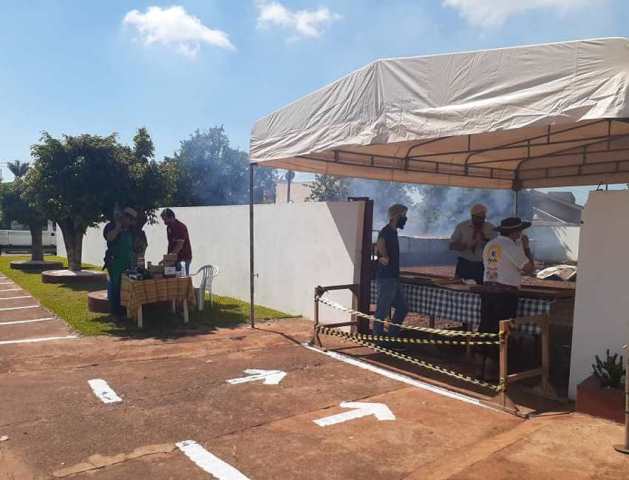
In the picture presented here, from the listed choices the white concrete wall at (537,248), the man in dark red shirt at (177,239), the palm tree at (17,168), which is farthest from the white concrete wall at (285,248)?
the palm tree at (17,168)

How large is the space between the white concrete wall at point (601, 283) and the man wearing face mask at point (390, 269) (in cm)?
224

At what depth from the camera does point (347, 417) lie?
176 inches

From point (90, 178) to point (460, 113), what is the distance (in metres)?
8.02

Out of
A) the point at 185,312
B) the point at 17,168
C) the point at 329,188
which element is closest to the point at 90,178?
the point at 185,312

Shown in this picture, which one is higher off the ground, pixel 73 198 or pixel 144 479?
pixel 73 198

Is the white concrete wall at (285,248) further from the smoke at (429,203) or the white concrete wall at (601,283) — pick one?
the smoke at (429,203)

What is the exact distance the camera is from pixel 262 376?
18.5ft

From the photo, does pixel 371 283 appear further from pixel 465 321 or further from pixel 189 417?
pixel 189 417

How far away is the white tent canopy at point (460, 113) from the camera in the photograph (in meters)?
3.81

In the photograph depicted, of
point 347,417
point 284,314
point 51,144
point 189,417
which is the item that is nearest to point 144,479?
point 189,417

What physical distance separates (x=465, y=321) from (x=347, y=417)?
7.17 feet

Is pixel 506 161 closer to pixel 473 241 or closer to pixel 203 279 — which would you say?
pixel 473 241

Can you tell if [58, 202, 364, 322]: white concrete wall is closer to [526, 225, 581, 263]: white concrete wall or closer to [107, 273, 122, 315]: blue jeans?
[107, 273, 122, 315]: blue jeans

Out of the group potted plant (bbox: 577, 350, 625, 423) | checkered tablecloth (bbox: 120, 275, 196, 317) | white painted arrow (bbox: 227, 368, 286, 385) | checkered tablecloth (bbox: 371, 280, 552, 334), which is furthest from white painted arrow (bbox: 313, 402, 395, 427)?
checkered tablecloth (bbox: 120, 275, 196, 317)
